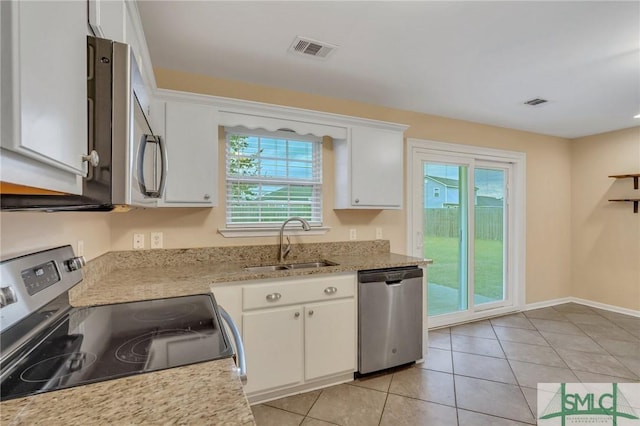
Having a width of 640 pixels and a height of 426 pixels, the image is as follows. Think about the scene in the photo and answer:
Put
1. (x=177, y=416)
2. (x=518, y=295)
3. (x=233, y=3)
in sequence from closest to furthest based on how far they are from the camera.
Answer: (x=177, y=416), (x=233, y=3), (x=518, y=295)

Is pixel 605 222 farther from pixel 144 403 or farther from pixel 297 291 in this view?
pixel 144 403

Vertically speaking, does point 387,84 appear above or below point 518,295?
above

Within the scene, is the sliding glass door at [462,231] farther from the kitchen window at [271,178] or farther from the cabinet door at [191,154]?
the cabinet door at [191,154]

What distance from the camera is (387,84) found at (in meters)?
2.69

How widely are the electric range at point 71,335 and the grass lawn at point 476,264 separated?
2918mm

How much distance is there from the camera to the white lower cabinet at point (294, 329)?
6.77 ft

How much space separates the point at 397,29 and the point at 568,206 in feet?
14.1

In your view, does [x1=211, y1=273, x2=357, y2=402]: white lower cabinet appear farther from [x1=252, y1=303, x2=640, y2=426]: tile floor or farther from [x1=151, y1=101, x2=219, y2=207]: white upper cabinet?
[x1=151, y1=101, x2=219, y2=207]: white upper cabinet

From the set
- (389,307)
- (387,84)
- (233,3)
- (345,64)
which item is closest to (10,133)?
(233,3)

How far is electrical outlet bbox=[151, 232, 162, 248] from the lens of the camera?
2.37 meters

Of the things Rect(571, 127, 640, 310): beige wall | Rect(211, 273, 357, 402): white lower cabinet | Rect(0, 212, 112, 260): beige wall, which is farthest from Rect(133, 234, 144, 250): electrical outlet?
Rect(571, 127, 640, 310): beige wall

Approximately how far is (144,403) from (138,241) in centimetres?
195

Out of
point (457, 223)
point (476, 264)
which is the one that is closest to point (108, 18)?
point (457, 223)

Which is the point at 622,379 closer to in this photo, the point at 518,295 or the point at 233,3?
the point at 518,295
